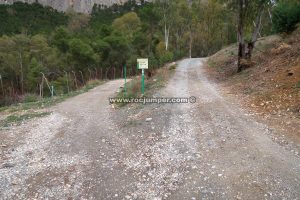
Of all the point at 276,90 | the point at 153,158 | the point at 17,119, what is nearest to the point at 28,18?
the point at 17,119

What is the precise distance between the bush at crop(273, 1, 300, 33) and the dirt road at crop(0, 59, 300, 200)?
12.7 meters

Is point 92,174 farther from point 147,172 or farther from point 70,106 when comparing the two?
point 70,106

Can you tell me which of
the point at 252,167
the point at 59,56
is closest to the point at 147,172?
the point at 252,167

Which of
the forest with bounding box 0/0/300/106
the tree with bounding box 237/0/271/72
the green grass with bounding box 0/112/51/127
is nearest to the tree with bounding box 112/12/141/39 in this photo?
the forest with bounding box 0/0/300/106

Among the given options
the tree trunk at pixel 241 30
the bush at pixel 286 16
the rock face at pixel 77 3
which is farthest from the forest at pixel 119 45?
the rock face at pixel 77 3

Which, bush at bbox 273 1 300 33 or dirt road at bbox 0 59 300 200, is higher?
bush at bbox 273 1 300 33

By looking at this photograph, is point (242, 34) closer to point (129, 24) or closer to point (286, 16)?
point (286, 16)

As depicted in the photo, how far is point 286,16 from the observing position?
20.2 metres

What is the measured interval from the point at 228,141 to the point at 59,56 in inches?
1723

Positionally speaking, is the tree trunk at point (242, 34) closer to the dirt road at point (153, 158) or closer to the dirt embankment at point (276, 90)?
the dirt embankment at point (276, 90)

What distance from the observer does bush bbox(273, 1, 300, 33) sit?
19.2m

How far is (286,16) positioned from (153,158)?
18.0m

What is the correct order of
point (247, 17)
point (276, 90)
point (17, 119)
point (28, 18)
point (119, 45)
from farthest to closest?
1. point (28, 18)
2. point (119, 45)
3. point (247, 17)
4. point (17, 119)
5. point (276, 90)

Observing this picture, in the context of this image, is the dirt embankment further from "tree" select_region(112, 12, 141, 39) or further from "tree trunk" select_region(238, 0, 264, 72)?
"tree" select_region(112, 12, 141, 39)
